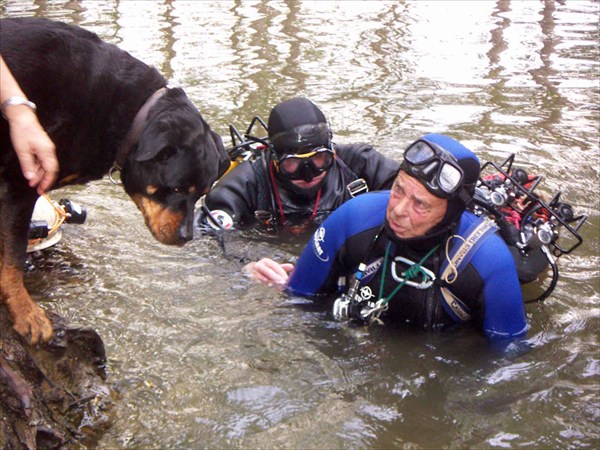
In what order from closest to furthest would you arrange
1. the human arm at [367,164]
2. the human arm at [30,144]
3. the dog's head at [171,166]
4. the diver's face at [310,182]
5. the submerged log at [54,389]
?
1. the human arm at [30,144]
2. the submerged log at [54,389]
3. the dog's head at [171,166]
4. the diver's face at [310,182]
5. the human arm at [367,164]

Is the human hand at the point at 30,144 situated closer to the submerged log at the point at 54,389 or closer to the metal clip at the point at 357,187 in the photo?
the submerged log at the point at 54,389

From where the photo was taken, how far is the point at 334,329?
4.46 metres

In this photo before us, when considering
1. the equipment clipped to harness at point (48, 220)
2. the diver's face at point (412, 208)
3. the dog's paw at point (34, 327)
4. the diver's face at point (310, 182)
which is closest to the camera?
the dog's paw at point (34, 327)

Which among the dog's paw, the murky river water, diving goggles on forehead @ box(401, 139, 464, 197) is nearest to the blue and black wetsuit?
the murky river water

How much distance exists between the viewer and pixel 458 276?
3982 millimetres

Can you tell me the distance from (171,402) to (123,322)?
3.07 ft

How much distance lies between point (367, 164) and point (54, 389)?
339 cm

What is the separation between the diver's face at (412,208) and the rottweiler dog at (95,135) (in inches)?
38.3

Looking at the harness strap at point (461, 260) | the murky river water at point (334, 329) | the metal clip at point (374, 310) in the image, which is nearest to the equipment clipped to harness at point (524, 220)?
the harness strap at point (461, 260)

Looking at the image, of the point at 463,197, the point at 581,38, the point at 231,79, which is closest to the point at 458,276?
the point at 463,197

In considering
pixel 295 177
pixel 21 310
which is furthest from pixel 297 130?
pixel 21 310

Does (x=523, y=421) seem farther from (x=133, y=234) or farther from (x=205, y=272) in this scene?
(x=133, y=234)

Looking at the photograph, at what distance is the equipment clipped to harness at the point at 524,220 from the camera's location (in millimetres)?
4316

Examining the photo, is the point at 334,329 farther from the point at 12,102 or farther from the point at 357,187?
the point at 12,102
